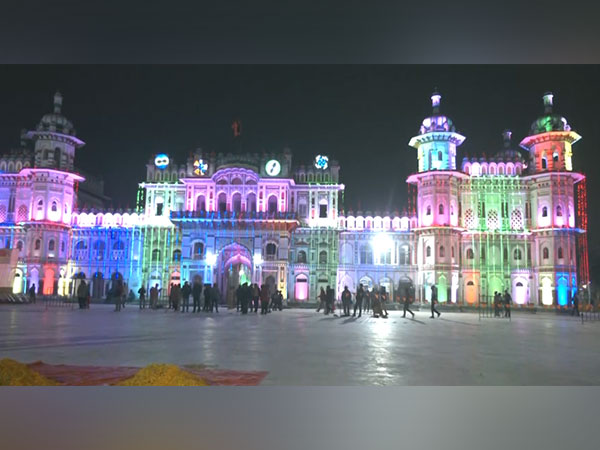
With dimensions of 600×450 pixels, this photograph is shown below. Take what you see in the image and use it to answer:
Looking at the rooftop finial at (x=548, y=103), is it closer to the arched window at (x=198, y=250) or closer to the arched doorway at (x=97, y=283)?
the arched window at (x=198, y=250)

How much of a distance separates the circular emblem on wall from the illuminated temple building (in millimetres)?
118

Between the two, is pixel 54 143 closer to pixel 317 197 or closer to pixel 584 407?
pixel 317 197

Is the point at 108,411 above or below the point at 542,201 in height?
below

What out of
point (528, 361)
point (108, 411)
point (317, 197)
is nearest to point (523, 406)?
point (528, 361)

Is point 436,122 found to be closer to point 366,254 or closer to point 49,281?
point 366,254

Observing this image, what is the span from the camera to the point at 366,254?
39844mm

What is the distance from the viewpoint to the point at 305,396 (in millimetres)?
6887

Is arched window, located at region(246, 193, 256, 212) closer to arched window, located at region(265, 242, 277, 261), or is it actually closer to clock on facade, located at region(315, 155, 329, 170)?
arched window, located at region(265, 242, 277, 261)

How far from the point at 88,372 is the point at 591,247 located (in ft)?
163

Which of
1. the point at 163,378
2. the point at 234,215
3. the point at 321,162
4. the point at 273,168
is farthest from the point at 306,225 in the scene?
the point at 163,378

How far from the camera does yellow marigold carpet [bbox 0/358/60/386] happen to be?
6.94 metres

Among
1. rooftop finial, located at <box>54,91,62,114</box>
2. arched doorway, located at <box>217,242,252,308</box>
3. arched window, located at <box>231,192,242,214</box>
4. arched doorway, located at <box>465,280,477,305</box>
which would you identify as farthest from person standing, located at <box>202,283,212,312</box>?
rooftop finial, located at <box>54,91,62,114</box>

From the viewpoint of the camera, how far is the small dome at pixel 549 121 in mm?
37625

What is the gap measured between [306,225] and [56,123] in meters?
20.4
